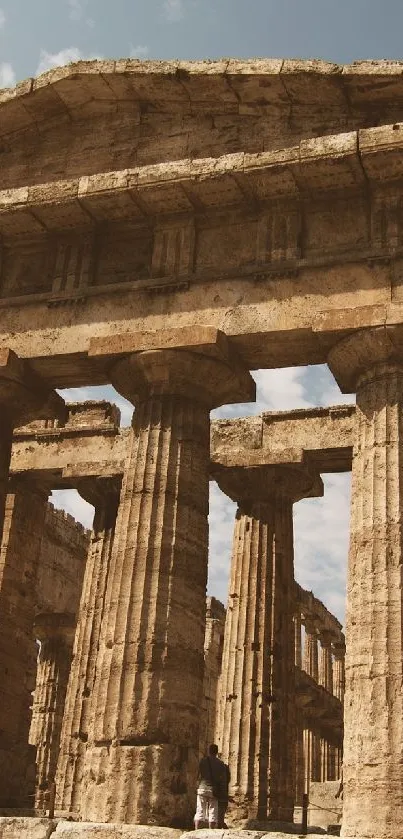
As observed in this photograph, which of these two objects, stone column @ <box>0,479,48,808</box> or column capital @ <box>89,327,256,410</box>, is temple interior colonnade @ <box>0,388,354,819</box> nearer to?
stone column @ <box>0,479,48,808</box>

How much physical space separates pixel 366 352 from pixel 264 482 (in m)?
6.51

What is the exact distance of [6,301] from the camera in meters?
15.6

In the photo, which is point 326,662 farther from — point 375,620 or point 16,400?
point 375,620

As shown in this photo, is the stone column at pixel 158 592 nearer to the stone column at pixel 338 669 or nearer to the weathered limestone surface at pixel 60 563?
the weathered limestone surface at pixel 60 563

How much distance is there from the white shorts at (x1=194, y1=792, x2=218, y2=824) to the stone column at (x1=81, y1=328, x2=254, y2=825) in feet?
4.16

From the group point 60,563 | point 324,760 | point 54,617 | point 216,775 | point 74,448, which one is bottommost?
point 216,775

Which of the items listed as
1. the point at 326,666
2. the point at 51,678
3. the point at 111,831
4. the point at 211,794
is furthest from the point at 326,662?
the point at 111,831

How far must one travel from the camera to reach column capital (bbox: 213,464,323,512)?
1938 centimetres

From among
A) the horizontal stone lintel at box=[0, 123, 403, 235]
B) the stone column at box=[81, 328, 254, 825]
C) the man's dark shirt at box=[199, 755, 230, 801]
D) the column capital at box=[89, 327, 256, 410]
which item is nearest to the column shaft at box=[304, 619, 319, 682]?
the man's dark shirt at box=[199, 755, 230, 801]

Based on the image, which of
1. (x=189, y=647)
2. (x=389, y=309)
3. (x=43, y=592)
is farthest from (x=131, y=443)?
(x=43, y=592)

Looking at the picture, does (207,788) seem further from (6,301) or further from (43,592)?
(43,592)

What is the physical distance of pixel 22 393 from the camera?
50.8 feet

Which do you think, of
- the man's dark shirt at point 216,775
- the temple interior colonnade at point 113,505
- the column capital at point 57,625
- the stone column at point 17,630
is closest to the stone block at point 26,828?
the man's dark shirt at point 216,775

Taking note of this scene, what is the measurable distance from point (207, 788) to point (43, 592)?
12.4m
